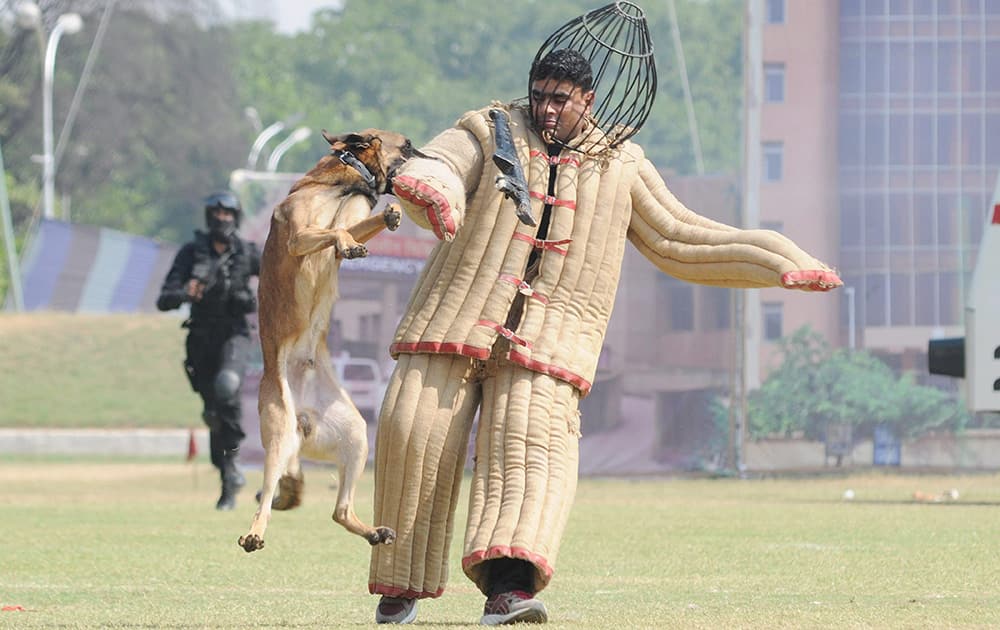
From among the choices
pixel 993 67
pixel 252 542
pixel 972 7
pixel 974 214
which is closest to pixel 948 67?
pixel 993 67

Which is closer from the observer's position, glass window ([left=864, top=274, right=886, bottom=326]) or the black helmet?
the black helmet

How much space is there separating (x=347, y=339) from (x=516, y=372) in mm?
12635

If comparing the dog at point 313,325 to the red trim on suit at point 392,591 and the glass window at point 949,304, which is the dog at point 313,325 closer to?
the red trim on suit at point 392,591

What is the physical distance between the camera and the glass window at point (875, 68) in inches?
771

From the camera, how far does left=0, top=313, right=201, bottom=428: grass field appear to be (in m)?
34.4

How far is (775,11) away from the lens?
19812mm

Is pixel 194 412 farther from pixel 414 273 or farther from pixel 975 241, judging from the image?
pixel 975 241

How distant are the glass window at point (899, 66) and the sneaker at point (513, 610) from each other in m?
13.2

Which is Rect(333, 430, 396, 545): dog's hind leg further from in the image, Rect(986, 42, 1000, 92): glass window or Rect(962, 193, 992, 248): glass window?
Rect(986, 42, 1000, 92): glass window

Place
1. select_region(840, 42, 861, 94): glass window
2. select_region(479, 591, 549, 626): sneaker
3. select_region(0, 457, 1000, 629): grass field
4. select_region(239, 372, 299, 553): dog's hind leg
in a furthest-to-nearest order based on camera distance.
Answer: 1. select_region(840, 42, 861, 94): glass window
2. select_region(0, 457, 1000, 629): grass field
3. select_region(239, 372, 299, 553): dog's hind leg
4. select_region(479, 591, 549, 626): sneaker

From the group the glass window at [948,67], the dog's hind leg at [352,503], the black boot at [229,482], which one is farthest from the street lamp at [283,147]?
the dog's hind leg at [352,503]

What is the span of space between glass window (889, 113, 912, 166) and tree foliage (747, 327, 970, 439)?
191 cm

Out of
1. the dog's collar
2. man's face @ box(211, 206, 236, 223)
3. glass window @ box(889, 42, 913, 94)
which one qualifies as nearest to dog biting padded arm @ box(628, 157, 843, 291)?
the dog's collar

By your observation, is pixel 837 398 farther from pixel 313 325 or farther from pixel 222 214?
pixel 313 325
